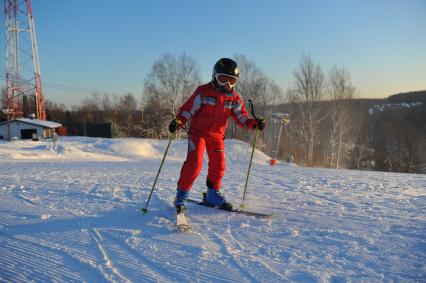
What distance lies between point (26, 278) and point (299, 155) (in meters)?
32.2

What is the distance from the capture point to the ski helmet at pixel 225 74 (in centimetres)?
368

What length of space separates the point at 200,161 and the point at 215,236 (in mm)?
979

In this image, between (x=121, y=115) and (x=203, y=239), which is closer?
(x=203, y=239)

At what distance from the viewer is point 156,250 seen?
2.54 meters

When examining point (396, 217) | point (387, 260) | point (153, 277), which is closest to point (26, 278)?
point (153, 277)

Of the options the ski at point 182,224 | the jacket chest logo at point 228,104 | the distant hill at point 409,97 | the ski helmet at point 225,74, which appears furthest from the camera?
the distant hill at point 409,97

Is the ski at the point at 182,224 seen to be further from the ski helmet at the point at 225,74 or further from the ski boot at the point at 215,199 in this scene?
the ski helmet at the point at 225,74

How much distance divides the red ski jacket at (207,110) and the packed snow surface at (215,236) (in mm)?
936

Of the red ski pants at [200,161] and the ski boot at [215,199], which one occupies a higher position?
the red ski pants at [200,161]

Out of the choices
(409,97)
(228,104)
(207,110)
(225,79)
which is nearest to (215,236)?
(207,110)

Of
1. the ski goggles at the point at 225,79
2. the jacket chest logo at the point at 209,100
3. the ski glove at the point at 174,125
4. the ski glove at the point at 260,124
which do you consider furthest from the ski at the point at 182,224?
the ski goggles at the point at 225,79

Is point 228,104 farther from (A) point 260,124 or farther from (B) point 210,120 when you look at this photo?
(A) point 260,124

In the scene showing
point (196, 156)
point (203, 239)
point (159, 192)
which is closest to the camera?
point (203, 239)

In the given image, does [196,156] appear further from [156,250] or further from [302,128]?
[302,128]
